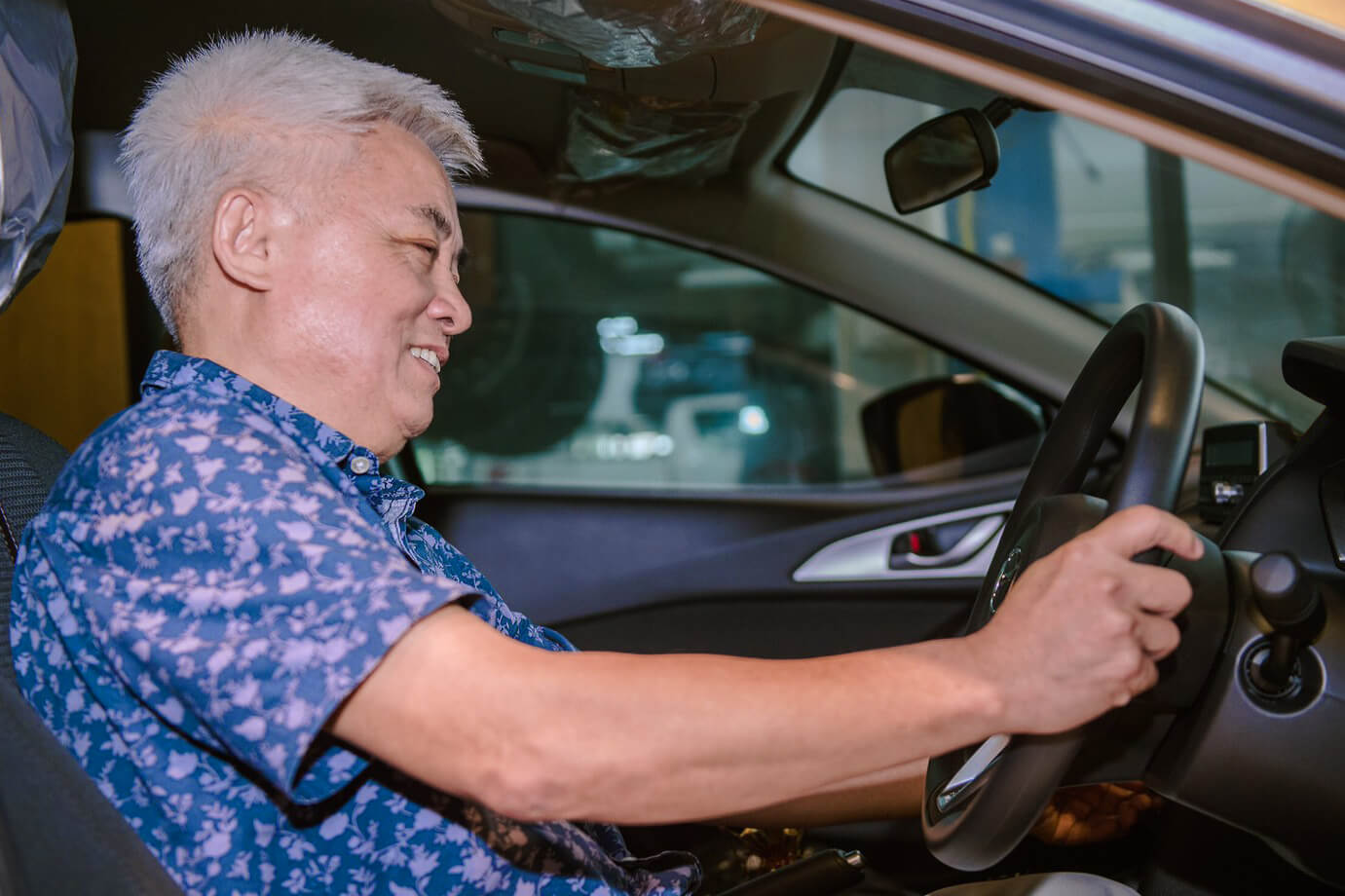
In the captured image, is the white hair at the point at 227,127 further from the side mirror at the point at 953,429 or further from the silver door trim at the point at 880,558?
the side mirror at the point at 953,429

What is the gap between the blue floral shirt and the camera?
2.47 ft

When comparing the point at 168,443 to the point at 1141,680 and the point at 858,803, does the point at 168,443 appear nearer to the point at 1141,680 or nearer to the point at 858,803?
the point at 1141,680

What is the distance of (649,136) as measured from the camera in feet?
6.32

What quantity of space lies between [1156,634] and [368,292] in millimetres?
734

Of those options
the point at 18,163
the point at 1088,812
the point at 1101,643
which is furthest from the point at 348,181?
the point at 1088,812

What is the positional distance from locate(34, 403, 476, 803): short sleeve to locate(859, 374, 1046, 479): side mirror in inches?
70.2

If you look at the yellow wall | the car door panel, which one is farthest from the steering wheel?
the yellow wall

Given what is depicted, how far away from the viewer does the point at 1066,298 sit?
221cm

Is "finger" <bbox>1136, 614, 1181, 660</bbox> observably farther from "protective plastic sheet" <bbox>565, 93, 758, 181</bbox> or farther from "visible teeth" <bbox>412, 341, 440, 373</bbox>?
"protective plastic sheet" <bbox>565, 93, 758, 181</bbox>

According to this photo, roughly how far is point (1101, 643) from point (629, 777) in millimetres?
327

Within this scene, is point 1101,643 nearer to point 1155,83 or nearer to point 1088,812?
point 1155,83

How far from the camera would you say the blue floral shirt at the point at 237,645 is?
75 centimetres

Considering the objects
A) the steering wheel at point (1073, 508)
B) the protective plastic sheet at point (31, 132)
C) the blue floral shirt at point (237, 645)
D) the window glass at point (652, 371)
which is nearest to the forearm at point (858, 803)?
the steering wheel at point (1073, 508)

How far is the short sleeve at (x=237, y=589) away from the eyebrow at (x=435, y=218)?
1.08 ft
